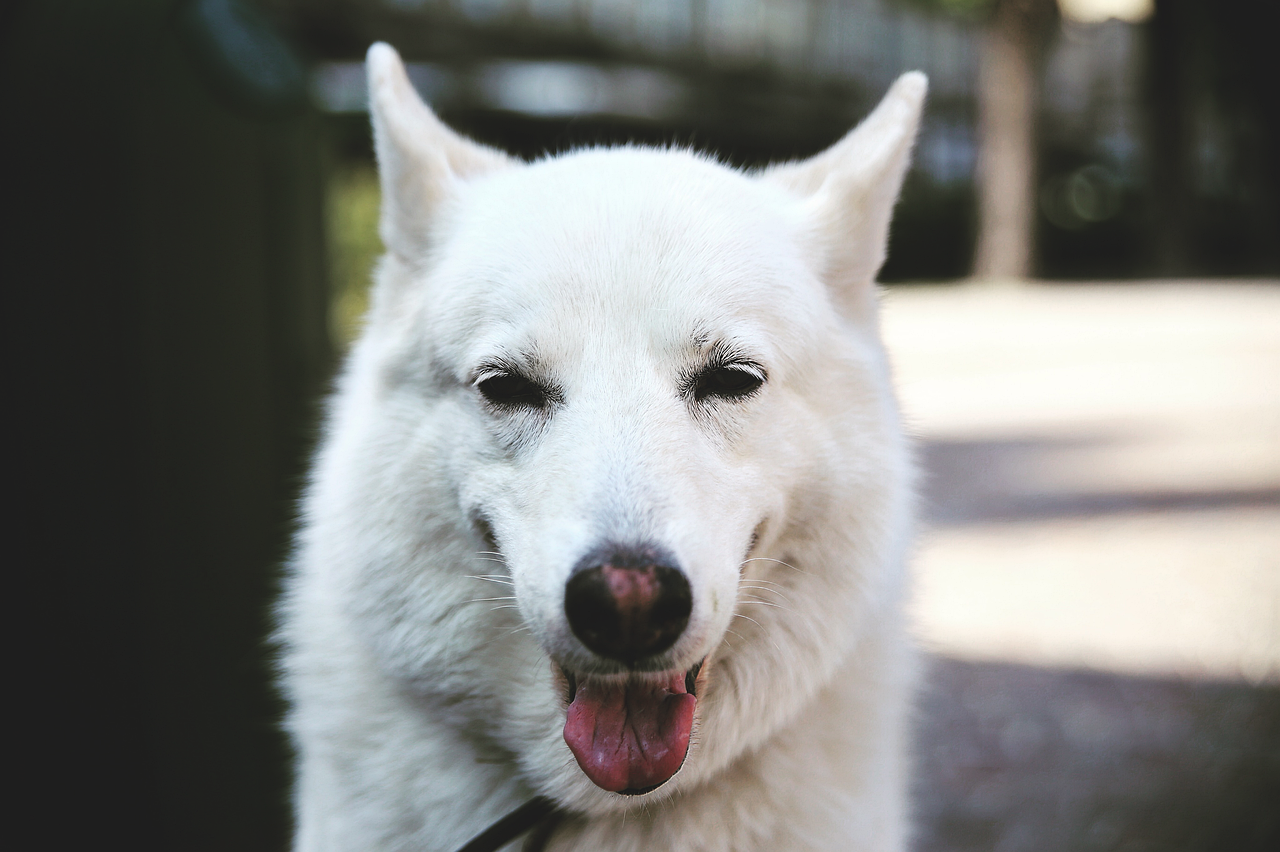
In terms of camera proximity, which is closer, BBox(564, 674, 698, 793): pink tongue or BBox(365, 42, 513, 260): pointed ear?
BBox(564, 674, 698, 793): pink tongue


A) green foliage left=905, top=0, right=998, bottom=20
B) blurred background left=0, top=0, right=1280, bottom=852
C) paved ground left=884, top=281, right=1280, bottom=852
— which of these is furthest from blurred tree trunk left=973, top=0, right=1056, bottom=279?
blurred background left=0, top=0, right=1280, bottom=852

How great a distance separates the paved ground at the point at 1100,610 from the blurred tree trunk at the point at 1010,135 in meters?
8.68

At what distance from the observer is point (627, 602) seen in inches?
70.7

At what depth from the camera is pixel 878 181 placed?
2537mm

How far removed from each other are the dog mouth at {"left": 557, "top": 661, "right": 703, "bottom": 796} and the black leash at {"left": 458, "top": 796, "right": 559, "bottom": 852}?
0.30 m

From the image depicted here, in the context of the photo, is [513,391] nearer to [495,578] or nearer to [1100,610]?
[495,578]

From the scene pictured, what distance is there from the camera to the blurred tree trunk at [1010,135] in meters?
20.1

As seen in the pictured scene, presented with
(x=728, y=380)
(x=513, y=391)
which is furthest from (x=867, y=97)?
(x=513, y=391)

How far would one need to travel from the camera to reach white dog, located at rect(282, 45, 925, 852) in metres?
2.01

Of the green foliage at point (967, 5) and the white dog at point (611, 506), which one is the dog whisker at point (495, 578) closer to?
the white dog at point (611, 506)

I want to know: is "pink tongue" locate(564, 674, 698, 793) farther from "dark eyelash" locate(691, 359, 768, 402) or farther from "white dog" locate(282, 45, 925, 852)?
"dark eyelash" locate(691, 359, 768, 402)

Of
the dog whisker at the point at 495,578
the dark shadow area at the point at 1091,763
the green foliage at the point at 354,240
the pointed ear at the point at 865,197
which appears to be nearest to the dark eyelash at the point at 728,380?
the pointed ear at the point at 865,197

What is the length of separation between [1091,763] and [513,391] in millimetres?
3501

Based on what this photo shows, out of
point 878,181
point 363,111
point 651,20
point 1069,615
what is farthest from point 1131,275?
point 878,181
